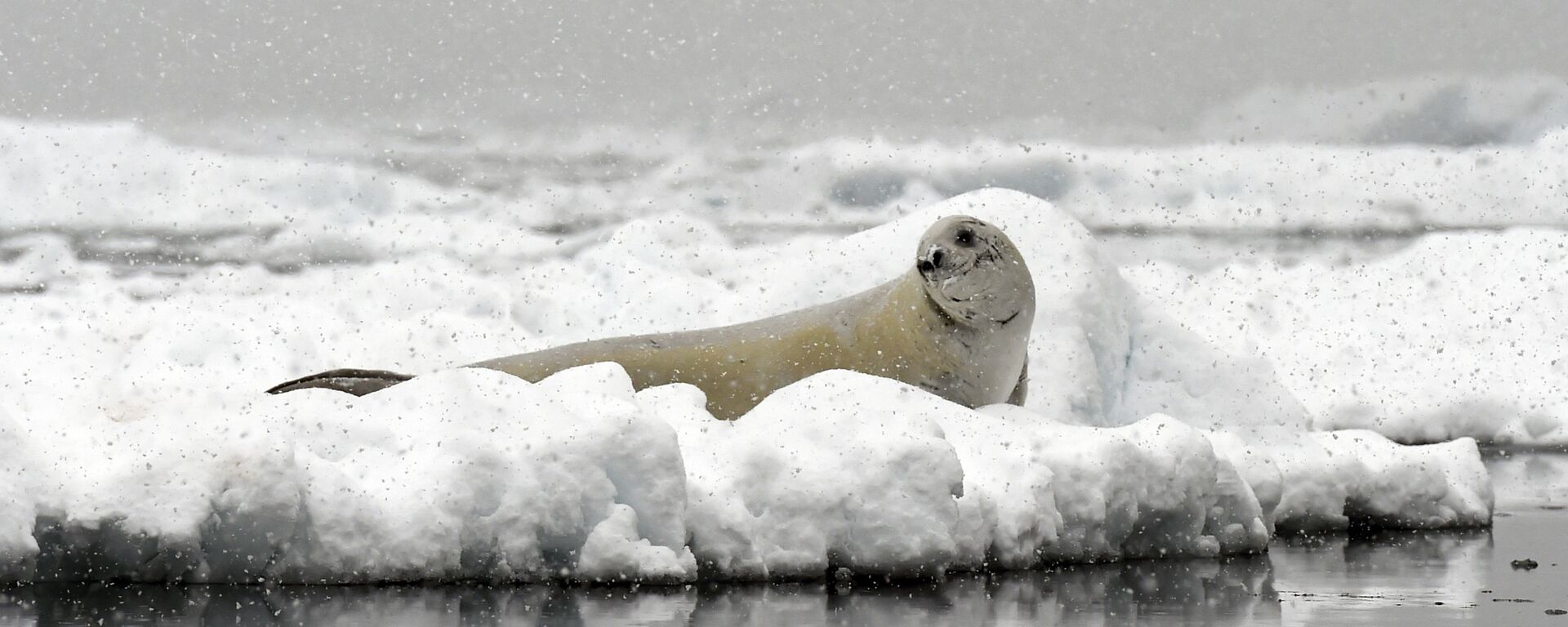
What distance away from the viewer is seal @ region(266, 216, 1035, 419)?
27.5 feet

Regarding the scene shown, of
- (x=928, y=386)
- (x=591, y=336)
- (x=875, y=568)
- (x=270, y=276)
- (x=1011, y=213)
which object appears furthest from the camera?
(x=270, y=276)

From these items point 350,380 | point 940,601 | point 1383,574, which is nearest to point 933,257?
point 350,380

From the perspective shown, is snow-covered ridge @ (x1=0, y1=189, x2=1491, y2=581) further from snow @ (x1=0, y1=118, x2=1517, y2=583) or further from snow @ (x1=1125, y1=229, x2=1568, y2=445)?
snow @ (x1=1125, y1=229, x2=1568, y2=445)

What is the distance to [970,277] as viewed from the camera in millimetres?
8445

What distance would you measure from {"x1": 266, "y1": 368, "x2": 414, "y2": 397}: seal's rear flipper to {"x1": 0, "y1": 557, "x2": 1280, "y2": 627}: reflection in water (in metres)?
2.98

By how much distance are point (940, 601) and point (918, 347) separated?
10.6 feet

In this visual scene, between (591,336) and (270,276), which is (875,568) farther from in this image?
(270,276)

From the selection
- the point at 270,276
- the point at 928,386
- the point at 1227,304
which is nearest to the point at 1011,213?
the point at 928,386

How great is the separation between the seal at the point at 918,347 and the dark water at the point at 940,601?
2.20 metres

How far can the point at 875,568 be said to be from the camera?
570cm

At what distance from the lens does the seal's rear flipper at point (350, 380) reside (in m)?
8.23

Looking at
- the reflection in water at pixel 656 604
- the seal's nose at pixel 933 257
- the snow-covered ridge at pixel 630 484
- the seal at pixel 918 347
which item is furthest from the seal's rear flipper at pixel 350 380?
the reflection in water at pixel 656 604

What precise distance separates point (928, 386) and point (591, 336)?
5637mm

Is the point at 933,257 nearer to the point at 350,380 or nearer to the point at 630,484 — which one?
the point at 350,380
